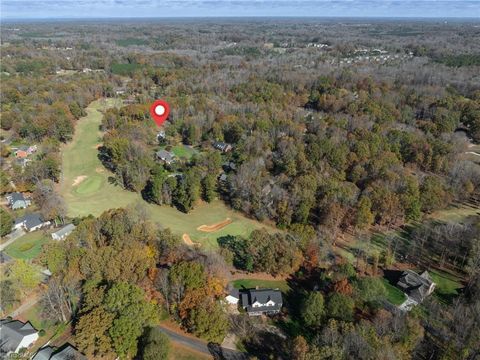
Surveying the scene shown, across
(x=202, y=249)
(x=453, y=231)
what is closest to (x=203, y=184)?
(x=202, y=249)

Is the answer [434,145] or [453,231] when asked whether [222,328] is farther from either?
[434,145]

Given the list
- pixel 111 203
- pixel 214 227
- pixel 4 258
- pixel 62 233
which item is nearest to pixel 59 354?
pixel 4 258

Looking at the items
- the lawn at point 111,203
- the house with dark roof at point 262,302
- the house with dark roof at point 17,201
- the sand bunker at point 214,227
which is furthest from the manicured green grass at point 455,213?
the house with dark roof at point 17,201

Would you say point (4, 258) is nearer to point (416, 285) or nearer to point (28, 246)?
point (28, 246)

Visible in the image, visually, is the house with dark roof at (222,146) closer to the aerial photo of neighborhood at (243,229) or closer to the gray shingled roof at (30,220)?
the aerial photo of neighborhood at (243,229)

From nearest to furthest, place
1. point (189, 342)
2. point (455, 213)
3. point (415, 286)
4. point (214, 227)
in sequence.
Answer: point (189, 342), point (415, 286), point (214, 227), point (455, 213)

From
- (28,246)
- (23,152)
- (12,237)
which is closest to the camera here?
(28,246)
